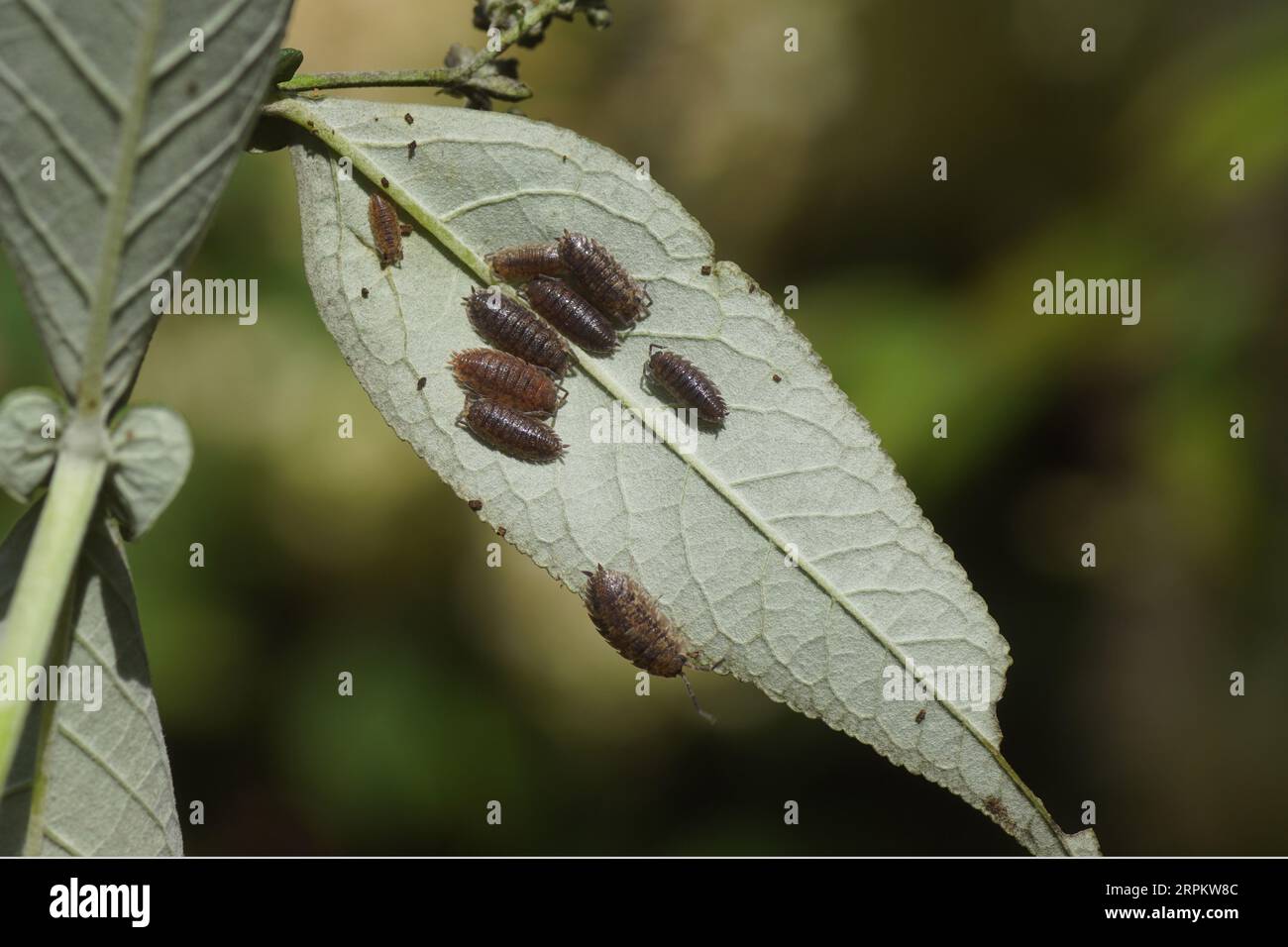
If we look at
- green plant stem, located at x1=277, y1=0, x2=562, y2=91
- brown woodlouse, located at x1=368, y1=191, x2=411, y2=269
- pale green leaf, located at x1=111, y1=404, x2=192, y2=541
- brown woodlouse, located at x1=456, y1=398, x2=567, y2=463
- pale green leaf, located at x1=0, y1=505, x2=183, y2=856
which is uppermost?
green plant stem, located at x1=277, y1=0, x2=562, y2=91

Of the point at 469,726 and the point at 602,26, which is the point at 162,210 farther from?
the point at 469,726

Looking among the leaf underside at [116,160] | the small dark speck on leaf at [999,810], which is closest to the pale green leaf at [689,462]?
the small dark speck on leaf at [999,810]

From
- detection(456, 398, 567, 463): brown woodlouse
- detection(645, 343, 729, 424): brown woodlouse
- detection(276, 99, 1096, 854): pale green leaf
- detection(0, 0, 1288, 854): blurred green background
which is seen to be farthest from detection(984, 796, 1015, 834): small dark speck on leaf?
detection(0, 0, 1288, 854): blurred green background

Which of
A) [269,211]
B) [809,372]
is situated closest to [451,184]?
[809,372]

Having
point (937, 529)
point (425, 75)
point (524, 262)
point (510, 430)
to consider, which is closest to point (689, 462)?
point (510, 430)

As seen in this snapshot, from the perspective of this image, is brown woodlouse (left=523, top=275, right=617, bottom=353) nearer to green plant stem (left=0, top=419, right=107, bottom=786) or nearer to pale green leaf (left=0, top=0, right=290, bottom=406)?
pale green leaf (left=0, top=0, right=290, bottom=406)

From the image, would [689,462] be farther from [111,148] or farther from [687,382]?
[111,148]

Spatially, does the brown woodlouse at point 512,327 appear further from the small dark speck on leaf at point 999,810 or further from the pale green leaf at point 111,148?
the small dark speck on leaf at point 999,810
